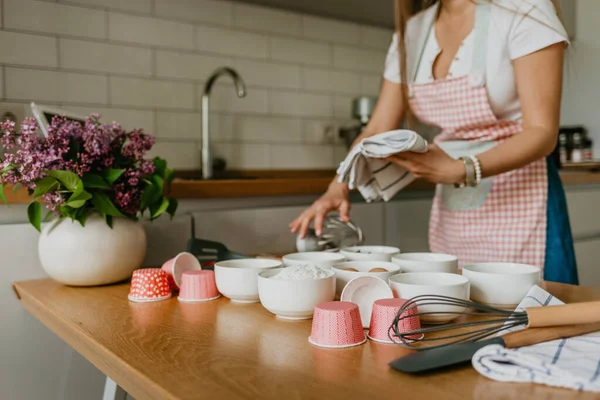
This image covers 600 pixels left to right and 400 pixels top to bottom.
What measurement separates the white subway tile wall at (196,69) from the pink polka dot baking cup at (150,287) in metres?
1.12

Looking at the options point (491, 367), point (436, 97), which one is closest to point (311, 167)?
point (436, 97)

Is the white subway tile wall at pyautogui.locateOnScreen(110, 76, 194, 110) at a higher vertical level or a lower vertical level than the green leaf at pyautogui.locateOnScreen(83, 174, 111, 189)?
higher

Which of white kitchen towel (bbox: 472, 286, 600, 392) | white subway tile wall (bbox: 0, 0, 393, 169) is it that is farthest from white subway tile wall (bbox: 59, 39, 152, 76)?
white kitchen towel (bbox: 472, 286, 600, 392)

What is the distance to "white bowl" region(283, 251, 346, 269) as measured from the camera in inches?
37.5

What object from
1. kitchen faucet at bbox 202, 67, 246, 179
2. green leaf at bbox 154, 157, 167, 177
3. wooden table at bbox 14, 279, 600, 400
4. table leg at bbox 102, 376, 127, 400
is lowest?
table leg at bbox 102, 376, 127, 400

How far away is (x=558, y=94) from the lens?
120cm

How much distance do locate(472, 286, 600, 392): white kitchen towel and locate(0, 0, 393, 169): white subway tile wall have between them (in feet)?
5.49

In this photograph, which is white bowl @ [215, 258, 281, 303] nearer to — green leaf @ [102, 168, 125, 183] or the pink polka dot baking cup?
the pink polka dot baking cup

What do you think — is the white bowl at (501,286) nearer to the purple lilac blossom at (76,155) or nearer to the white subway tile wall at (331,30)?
the purple lilac blossom at (76,155)

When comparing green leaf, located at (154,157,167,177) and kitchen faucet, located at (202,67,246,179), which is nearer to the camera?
green leaf, located at (154,157,167,177)

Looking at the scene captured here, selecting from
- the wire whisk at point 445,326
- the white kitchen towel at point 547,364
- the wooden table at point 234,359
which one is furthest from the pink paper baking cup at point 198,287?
the white kitchen towel at point 547,364

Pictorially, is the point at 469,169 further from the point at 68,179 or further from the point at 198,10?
the point at 198,10

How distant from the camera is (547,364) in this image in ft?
1.78

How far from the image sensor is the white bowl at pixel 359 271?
2.74 feet
